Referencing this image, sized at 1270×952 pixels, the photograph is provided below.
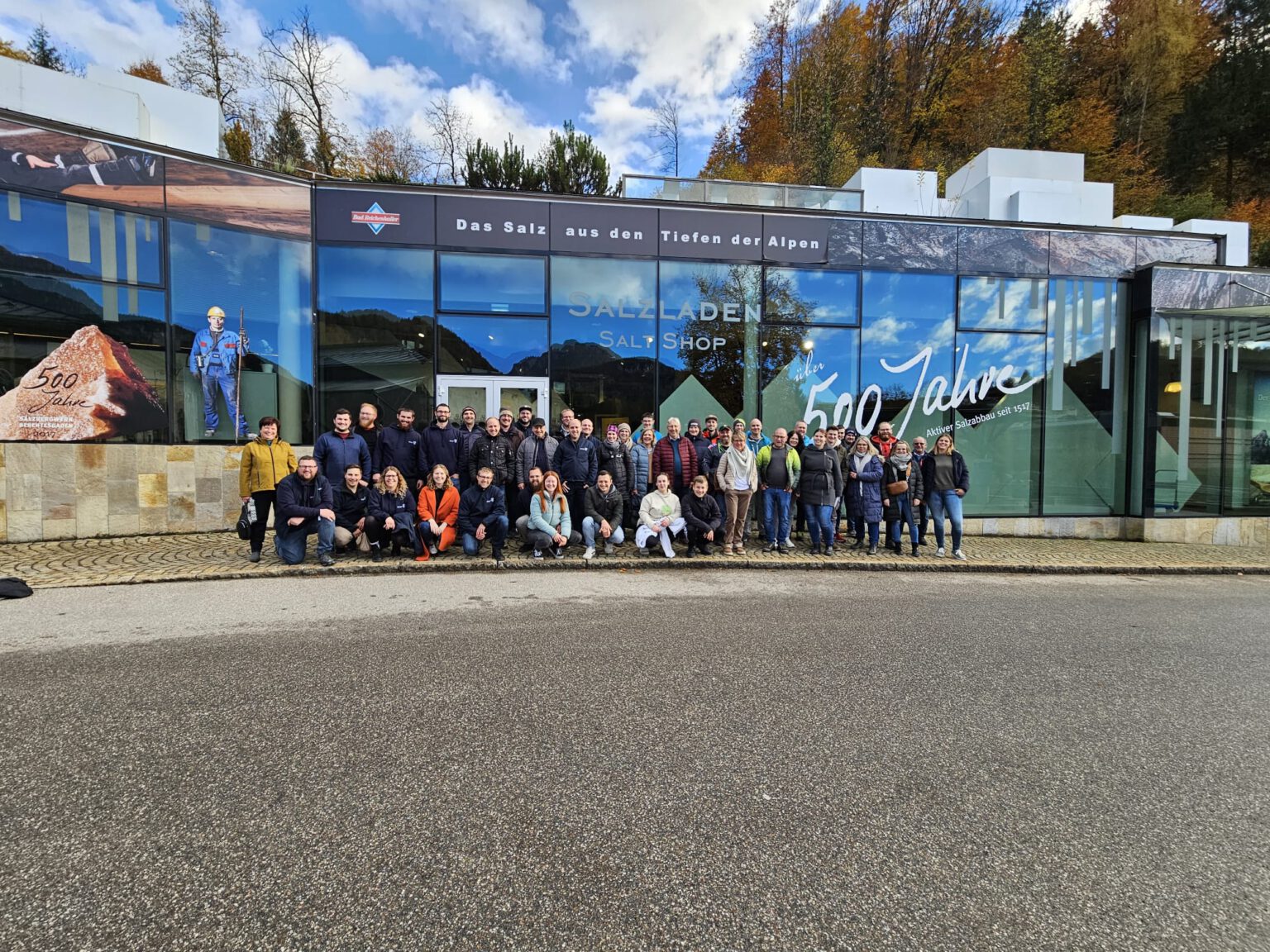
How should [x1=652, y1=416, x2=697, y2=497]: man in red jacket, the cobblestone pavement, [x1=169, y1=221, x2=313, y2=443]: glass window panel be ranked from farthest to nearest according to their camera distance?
[x1=169, y1=221, x2=313, y2=443]: glass window panel → [x1=652, y1=416, x2=697, y2=497]: man in red jacket → the cobblestone pavement

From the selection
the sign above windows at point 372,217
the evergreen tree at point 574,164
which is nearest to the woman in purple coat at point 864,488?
the sign above windows at point 372,217

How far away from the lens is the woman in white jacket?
877cm

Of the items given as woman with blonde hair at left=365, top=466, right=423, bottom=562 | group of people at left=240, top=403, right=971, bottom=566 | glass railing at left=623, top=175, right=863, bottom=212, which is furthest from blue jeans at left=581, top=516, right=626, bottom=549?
glass railing at left=623, top=175, right=863, bottom=212

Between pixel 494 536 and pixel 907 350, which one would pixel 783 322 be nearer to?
pixel 907 350

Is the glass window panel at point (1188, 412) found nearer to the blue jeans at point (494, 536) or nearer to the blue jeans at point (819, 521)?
the blue jeans at point (819, 521)

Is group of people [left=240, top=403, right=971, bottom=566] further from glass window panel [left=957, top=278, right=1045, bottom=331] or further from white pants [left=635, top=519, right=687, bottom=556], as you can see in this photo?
glass window panel [left=957, top=278, right=1045, bottom=331]

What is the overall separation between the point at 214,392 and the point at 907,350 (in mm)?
12892

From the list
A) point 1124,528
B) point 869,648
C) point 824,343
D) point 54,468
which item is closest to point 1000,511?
point 1124,528

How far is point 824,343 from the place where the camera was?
39.4 feet

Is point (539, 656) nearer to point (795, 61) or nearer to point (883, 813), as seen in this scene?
point (883, 813)

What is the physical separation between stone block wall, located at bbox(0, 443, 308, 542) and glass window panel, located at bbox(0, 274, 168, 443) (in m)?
0.32

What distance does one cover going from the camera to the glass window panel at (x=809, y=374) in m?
11.9

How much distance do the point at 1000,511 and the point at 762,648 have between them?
9.77 meters

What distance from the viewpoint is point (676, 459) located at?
31.3 ft
